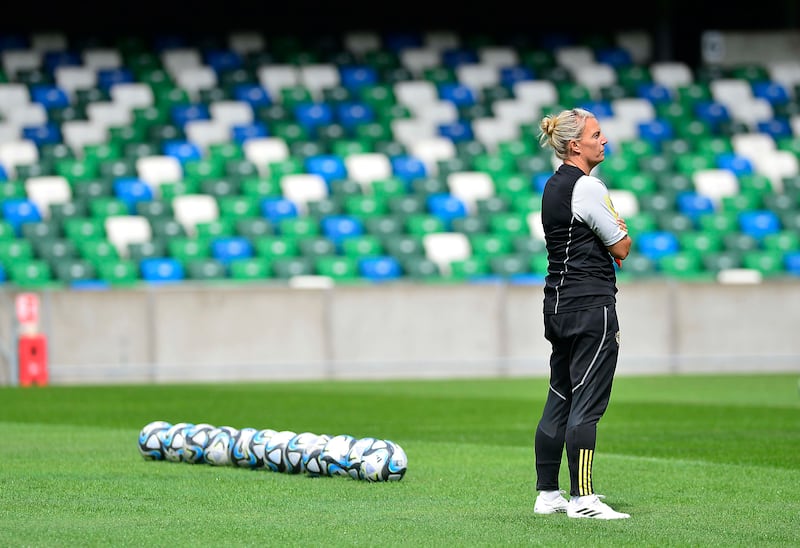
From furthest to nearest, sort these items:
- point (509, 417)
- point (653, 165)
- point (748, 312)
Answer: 1. point (653, 165)
2. point (748, 312)
3. point (509, 417)

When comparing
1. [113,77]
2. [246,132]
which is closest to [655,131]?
[246,132]

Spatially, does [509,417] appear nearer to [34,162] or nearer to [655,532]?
[655,532]

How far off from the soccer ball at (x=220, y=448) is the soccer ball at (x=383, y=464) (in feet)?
3.89

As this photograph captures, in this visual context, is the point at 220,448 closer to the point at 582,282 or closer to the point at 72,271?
the point at 582,282

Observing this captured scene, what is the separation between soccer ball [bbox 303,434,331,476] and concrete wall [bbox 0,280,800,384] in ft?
38.2

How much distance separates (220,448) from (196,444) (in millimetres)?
237

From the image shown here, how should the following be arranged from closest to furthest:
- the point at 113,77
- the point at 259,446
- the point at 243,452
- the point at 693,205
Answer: the point at 259,446, the point at 243,452, the point at 693,205, the point at 113,77

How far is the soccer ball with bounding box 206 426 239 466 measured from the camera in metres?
9.84

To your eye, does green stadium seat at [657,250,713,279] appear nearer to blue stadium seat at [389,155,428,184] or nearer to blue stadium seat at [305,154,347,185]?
blue stadium seat at [389,155,428,184]

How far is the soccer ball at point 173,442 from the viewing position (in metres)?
10.1

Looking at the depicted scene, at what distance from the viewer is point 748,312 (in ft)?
71.9

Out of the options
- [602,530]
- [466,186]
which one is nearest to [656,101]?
[466,186]

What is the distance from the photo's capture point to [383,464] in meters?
8.99

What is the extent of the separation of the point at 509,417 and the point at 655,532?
7.50 meters
